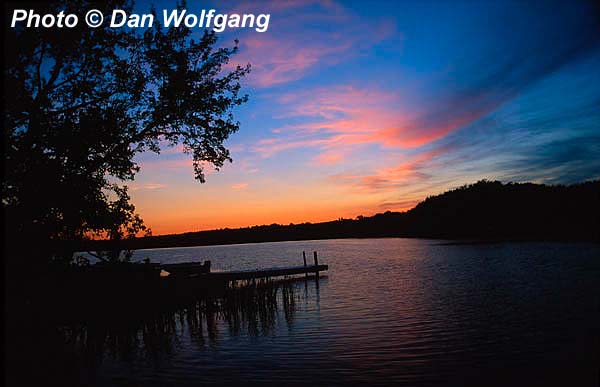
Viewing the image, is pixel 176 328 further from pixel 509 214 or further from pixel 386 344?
pixel 509 214

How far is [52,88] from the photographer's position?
17.6m

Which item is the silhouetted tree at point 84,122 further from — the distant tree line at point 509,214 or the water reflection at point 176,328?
the distant tree line at point 509,214

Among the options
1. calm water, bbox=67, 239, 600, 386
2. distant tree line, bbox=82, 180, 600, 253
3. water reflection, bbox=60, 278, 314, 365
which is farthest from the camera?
distant tree line, bbox=82, 180, 600, 253

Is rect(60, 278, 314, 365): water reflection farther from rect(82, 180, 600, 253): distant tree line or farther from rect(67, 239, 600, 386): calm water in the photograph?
rect(82, 180, 600, 253): distant tree line

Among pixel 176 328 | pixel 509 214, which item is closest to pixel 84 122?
pixel 176 328


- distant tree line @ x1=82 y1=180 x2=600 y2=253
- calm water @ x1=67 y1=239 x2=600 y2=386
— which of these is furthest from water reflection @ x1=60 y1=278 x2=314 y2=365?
distant tree line @ x1=82 y1=180 x2=600 y2=253

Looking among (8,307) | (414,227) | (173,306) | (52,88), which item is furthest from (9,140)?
(414,227)

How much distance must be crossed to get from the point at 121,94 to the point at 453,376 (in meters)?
17.8

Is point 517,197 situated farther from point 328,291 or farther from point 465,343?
point 465,343

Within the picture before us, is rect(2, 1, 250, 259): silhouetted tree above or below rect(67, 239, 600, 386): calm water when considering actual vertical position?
above

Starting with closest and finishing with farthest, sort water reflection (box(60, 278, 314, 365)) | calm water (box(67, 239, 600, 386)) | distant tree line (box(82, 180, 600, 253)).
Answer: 1. calm water (box(67, 239, 600, 386))
2. water reflection (box(60, 278, 314, 365))
3. distant tree line (box(82, 180, 600, 253))

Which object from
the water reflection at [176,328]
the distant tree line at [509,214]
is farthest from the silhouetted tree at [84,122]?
the distant tree line at [509,214]

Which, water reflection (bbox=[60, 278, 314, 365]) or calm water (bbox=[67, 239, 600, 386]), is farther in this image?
water reflection (bbox=[60, 278, 314, 365])

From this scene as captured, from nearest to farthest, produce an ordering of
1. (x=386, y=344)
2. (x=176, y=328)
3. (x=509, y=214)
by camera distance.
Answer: (x=386, y=344) → (x=176, y=328) → (x=509, y=214)
